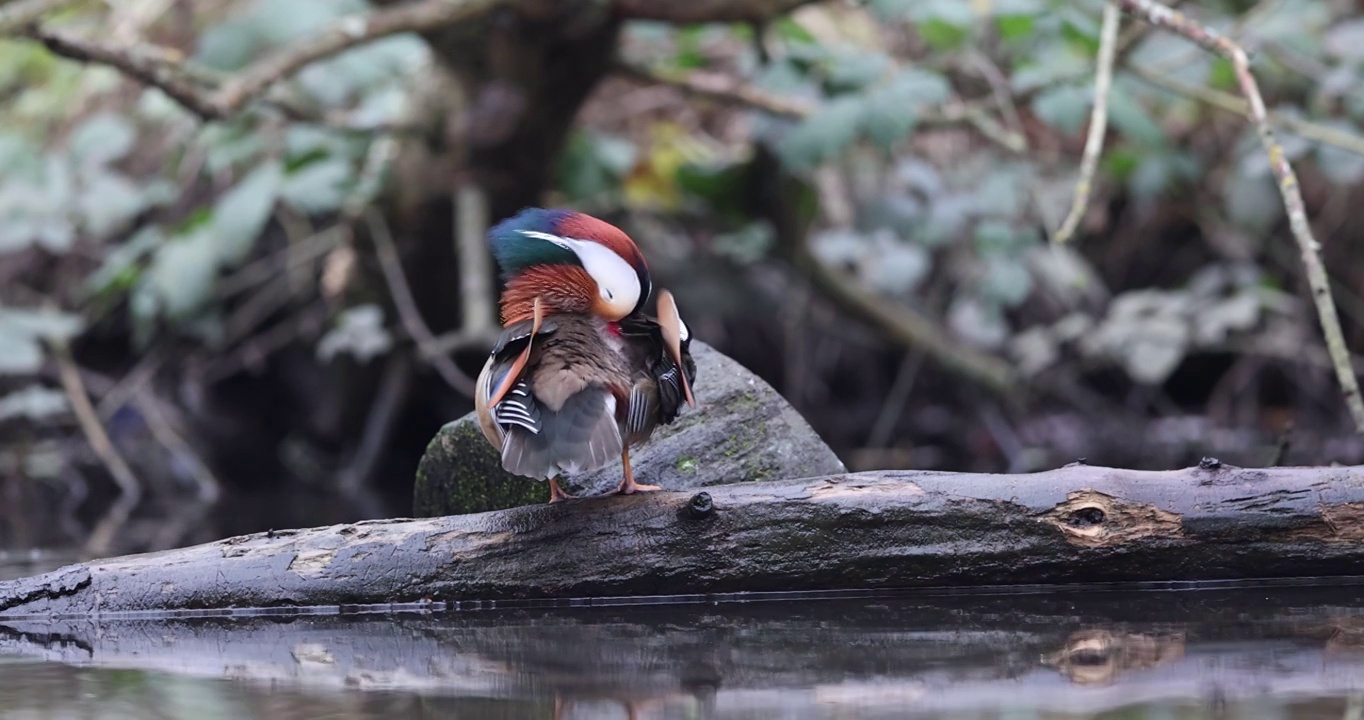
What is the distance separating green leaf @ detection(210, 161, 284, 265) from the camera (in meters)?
6.01

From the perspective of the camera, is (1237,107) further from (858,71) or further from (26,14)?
(26,14)

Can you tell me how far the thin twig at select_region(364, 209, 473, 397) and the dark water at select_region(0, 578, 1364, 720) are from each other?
3.12 m

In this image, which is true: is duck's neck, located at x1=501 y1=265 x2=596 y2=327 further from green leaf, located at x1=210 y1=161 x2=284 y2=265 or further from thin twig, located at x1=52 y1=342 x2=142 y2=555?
thin twig, located at x1=52 y1=342 x2=142 y2=555

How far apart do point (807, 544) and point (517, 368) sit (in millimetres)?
665

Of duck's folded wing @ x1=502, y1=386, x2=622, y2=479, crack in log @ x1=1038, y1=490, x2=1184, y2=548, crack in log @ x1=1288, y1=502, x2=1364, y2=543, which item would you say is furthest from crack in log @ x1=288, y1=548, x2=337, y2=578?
crack in log @ x1=1288, y1=502, x2=1364, y2=543

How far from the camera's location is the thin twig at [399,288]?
5906 millimetres

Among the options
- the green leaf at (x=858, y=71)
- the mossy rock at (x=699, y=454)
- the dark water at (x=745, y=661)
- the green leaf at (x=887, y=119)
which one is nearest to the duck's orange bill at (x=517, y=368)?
the dark water at (x=745, y=661)

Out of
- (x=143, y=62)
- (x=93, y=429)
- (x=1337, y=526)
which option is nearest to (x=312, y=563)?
(x=1337, y=526)

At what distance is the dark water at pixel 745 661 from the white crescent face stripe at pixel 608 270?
61cm

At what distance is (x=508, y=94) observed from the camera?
591cm

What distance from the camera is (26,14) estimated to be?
455cm

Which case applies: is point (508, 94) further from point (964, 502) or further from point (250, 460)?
point (964, 502)

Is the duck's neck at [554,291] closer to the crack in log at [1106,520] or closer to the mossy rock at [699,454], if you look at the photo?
the mossy rock at [699,454]

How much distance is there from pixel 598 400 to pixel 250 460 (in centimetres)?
583
